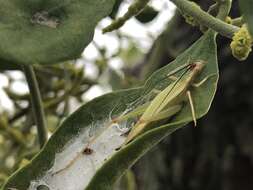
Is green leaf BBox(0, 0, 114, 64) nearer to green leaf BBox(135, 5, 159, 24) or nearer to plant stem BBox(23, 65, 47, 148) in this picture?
plant stem BBox(23, 65, 47, 148)

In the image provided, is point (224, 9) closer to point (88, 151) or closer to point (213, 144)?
point (88, 151)

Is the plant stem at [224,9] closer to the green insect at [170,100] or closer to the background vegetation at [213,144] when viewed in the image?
the green insect at [170,100]

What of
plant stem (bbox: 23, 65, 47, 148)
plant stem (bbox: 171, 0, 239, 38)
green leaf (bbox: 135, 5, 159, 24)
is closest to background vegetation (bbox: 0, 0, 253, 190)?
green leaf (bbox: 135, 5, 159, 24)

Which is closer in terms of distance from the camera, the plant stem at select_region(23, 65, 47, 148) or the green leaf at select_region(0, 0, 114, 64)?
the green leaf at select_region(0, 0, 114, 64)

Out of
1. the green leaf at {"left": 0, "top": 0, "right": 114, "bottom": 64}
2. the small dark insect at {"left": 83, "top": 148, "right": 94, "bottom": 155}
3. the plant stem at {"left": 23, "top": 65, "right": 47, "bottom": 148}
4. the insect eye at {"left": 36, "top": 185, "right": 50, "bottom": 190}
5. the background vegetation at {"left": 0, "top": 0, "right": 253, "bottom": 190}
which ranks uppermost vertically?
the green leaf at {"left": 0, "top": 0, "right": 114, "bottom": 64}

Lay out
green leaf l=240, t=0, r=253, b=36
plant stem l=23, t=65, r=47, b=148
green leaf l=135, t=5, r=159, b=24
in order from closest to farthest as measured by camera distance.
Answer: green leaf l=240, t=0, r=253, b=36
plant stem l=23, t=65, r=47, b=148
green leaf l=135, t=5, r=159, b=24

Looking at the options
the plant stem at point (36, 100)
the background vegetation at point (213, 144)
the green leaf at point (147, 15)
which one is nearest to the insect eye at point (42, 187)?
the plant stem at point (36, 100)

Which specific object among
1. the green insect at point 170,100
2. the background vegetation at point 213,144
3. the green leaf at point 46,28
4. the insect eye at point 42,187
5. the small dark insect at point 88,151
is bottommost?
the background vegetation at point 213,144
